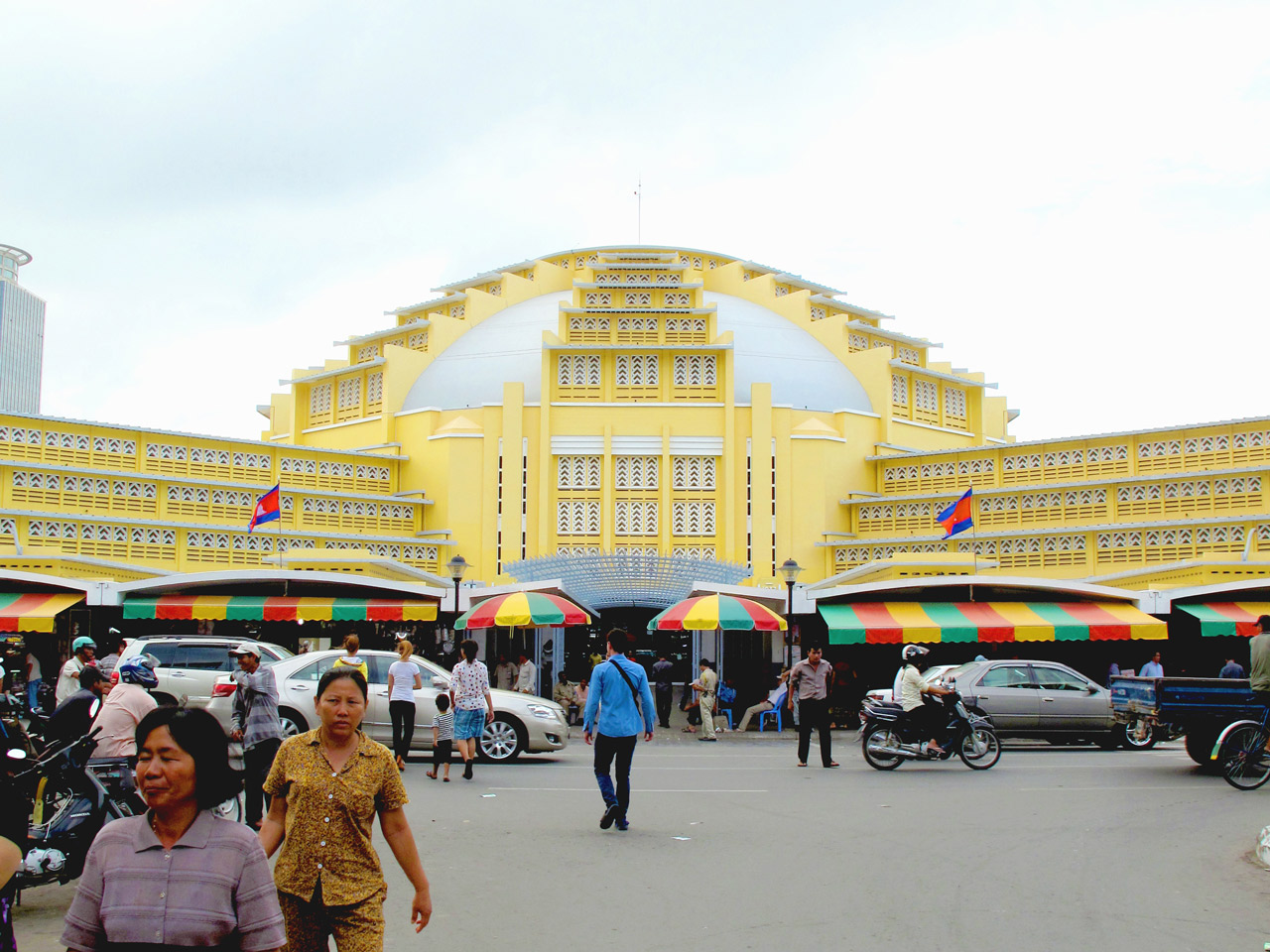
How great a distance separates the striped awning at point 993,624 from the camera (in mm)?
24891

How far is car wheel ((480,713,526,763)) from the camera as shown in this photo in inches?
647

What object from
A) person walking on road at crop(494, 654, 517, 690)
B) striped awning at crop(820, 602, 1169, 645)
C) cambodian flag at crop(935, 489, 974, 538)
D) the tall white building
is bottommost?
person walking on road at crop(494, 654, 517, 690)

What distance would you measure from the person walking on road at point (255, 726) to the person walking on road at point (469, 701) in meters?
3.65

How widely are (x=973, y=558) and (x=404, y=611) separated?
13.3 metres

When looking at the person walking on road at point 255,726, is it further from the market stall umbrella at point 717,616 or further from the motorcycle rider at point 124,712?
the market stall umbrella at point 717,616

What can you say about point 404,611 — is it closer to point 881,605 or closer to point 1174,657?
point 881,605

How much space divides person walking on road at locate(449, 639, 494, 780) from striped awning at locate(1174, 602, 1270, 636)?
1700 cm

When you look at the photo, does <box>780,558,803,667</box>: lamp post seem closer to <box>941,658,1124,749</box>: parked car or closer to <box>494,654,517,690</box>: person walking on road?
<box>494,654,517,690</box>: person walking on road

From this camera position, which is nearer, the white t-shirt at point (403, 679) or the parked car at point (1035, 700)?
the white t-shirt at point (403, 679)

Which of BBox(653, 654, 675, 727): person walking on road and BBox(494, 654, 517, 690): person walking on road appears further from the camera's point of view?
BBox(494, 654, 517, 690): person walking on road

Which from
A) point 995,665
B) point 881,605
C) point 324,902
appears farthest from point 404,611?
point 324,902

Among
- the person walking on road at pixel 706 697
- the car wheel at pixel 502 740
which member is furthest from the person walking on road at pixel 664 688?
the car wheel at pixel 502 740

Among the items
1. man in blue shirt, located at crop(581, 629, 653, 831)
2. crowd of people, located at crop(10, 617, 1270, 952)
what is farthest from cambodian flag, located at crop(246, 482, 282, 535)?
crowd of people, located at crop(10, 617, 1270, 952)

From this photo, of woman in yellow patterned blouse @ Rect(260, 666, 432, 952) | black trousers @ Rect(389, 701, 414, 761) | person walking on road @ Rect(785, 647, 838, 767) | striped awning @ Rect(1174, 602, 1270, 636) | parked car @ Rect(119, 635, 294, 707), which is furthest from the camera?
striped awning @ Rect(1174, 602, 1270, 636)
